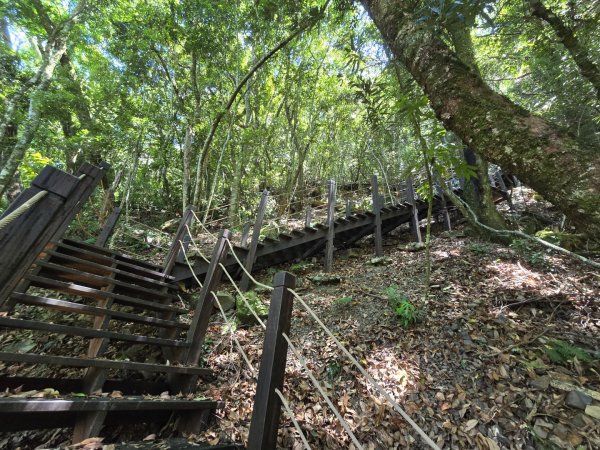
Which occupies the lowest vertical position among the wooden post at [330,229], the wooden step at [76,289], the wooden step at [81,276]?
the wooden step at [76,289]

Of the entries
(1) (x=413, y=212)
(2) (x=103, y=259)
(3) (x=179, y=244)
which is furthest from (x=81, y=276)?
(1) (x=413, y=212)

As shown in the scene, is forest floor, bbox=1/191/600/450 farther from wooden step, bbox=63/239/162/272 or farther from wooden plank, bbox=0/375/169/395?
wooden step, bbox=63/239/162/272

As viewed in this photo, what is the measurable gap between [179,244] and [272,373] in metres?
4.12

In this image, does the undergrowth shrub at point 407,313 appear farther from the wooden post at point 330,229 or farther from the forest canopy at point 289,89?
the wooden post at point 330,229

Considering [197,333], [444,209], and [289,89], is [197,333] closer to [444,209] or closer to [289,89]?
[444,209]

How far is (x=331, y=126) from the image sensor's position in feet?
48.8

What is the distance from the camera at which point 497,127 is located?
1950 millimetres

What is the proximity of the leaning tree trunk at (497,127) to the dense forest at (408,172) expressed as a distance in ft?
0.04

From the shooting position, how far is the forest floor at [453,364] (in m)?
2.42

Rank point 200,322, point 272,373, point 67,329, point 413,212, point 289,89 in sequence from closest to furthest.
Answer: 1. point 272,373
2. point 67,329
3. point 200,322
4. point 413,212
5. point 289,89

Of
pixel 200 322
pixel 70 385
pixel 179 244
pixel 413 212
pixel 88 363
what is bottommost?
pixel 70 385

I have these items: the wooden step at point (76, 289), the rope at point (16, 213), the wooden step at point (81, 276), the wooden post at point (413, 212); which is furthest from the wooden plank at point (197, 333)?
the wooden post at point (413, 212)

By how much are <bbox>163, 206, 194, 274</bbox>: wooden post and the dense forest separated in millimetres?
142

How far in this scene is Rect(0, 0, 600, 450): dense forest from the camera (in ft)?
7.52
